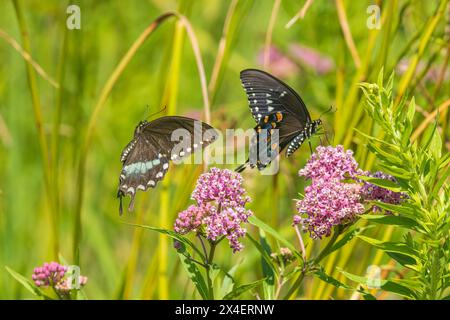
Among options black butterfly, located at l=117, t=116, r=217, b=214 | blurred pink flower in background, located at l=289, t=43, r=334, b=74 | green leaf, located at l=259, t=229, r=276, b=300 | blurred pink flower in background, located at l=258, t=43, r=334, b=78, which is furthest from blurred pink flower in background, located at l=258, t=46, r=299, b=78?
green leaf, located at l=259, t=229, r=276, b=300

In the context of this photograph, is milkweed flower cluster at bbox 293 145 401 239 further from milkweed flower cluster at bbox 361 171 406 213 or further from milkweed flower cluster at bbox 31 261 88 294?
milkweed flower cluster at bbox 31 261 88 294

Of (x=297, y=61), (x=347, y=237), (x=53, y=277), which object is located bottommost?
(x=53, y=277)

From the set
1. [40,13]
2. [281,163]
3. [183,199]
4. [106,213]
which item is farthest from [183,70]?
[183,199]

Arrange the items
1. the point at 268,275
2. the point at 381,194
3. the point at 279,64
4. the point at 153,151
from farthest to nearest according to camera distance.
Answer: the point at 279,64 → the point at 153,151 → the point at 268,275 → the point at 381,194

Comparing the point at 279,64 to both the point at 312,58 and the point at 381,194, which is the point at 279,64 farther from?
the point at 381,194

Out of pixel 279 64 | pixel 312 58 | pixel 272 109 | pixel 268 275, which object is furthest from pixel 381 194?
pixel 279 64

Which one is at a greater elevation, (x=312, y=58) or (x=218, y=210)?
(x=312, y=58)

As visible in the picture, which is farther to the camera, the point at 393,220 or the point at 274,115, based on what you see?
the point at 274,115
